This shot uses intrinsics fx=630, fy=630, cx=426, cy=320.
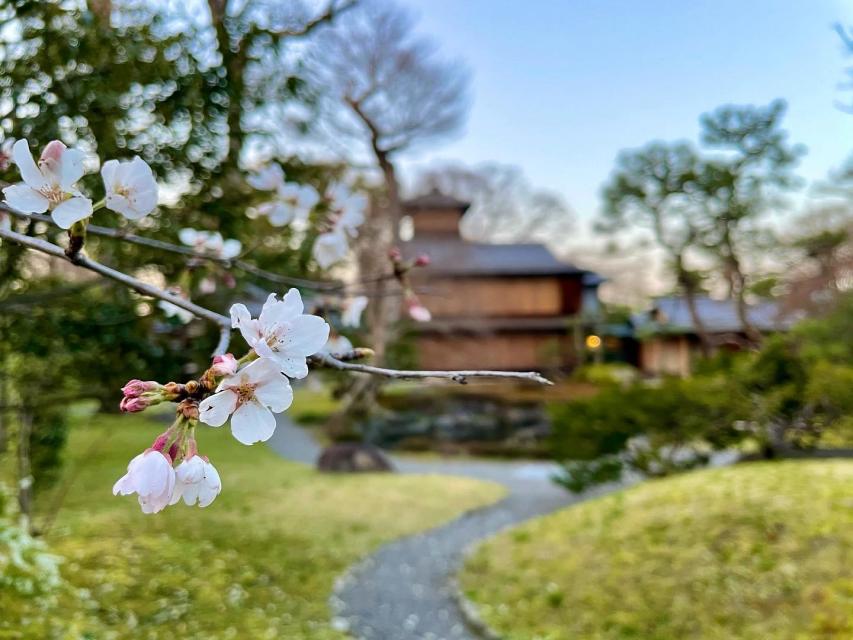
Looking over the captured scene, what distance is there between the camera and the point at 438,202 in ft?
42.0

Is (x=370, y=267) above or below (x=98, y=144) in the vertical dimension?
above

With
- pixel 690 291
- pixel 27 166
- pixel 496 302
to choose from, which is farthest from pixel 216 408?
pixel 496 302

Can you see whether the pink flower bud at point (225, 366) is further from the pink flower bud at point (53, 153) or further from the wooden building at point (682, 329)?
the wooden building at point (682, 329)

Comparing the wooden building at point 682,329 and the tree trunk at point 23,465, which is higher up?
the wooden building at point 682,329

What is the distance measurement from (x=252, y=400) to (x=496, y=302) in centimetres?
1178

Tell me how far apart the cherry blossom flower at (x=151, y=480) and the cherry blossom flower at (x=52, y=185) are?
0.80 feet

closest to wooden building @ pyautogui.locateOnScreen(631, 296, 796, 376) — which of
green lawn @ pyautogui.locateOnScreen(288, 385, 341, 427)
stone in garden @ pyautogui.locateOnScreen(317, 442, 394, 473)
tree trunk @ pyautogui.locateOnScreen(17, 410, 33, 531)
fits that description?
stone in garden @ pyautogui.locateOnScreen(317, 442, 394, 473)

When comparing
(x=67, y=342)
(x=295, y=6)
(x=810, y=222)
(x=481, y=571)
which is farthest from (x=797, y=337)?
(x=67, y=342)

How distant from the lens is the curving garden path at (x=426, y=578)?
3035 millimetres

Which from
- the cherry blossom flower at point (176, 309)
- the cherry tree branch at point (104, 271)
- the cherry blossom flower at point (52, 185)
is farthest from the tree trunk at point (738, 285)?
the cherry blossom flower at point (52, 185)

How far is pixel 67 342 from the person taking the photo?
2494 millimetres

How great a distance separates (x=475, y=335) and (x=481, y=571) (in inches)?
297

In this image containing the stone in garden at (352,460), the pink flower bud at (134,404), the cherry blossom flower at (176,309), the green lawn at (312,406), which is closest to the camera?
the pink flower bud at (134,404)

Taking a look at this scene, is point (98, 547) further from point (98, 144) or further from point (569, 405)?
point (569, 405)
